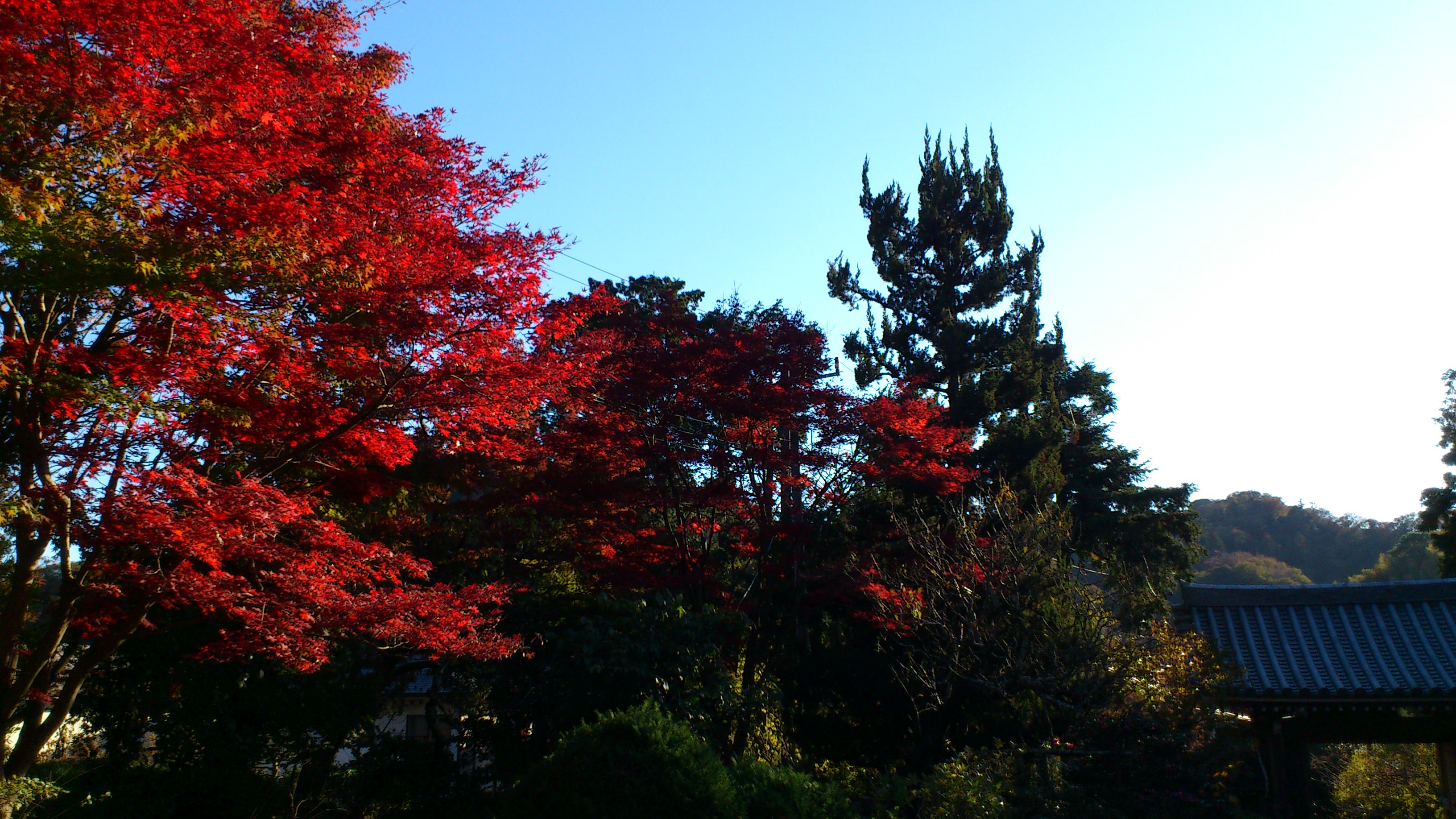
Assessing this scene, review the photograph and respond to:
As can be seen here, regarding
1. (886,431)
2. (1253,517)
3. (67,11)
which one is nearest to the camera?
(67,11)

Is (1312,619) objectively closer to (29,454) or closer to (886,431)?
(886,431)

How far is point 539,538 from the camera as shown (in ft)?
44.3

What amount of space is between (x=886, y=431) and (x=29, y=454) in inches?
396

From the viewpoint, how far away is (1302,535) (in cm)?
5466

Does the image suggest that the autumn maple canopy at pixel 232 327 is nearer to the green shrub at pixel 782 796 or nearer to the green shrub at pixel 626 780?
the green shrub at pixel 626 780

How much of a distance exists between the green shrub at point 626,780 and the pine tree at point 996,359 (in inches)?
476

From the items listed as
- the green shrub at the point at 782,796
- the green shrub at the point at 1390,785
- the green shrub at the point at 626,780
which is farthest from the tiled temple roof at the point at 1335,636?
the green shrub at the point at 626,780

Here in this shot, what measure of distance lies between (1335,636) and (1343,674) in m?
0.92

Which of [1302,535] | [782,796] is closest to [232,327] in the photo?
[782,796]

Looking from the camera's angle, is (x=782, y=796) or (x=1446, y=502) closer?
(x=782, y=796)

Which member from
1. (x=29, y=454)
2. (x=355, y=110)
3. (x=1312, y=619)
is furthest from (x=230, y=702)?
(x=1312, y=619)

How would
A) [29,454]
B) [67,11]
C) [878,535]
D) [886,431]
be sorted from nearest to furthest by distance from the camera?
[67,11], [29,454], [886,431], [878,535]

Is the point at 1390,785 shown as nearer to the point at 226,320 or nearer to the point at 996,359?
the point at 996,359

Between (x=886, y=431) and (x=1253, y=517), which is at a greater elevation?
(x=1253, y=517)
